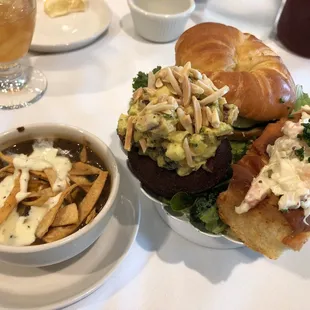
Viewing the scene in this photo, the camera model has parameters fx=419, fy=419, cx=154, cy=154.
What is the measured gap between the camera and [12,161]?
83 cm

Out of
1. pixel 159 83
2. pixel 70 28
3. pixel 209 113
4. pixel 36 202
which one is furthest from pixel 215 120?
pixel 70 28

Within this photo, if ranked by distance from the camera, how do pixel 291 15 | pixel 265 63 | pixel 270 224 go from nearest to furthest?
1. pixel 270 224
2. pixel 265 63
3. pixel 291 15

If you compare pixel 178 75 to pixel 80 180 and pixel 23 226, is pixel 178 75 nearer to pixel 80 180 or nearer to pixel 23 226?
pixel 80 180

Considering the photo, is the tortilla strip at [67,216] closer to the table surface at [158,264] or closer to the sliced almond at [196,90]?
the table surface at [158,264]

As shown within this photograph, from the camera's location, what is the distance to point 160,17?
1341 millimetres

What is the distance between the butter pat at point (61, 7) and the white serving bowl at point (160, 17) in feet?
0.62

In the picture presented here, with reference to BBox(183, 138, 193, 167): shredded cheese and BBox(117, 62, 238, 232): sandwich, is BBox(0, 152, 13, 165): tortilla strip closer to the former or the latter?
BBox(117, 62, 238, 232): sandwich

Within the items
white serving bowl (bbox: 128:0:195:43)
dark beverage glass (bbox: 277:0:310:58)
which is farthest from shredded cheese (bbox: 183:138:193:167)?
dark beverage glass (bbox: 277:0:310:58)

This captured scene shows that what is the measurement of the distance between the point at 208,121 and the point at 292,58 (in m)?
0.83

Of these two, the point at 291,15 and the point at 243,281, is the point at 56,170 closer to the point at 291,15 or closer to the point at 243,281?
the point at 243,281

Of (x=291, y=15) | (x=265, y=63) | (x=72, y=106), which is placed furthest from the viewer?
(x=291, y=15)

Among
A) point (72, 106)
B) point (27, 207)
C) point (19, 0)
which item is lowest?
point (72, 106)

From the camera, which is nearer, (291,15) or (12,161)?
(12,161)

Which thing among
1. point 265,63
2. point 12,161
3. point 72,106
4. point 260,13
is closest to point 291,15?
point 260,13
